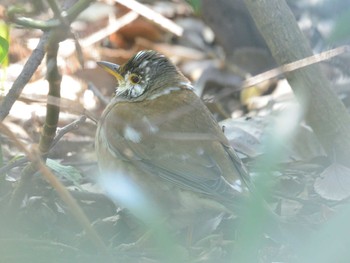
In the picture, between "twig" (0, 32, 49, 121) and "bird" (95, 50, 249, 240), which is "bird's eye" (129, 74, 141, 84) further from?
"twig" (0, 32, 49, 121)

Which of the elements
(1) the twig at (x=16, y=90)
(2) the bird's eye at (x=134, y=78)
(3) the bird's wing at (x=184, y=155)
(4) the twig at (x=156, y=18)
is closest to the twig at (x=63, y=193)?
(1) the twig at (x=16, y=90)

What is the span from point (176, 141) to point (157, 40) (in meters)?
4.36

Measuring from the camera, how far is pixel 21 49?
823cm

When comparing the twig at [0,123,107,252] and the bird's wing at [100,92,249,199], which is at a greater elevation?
the bird's wing at [100,92,249,199]

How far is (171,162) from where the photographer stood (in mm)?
4906

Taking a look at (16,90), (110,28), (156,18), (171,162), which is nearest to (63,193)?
(16,90)

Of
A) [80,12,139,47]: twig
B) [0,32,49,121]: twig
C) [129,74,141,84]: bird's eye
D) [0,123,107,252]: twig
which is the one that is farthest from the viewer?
[80,12,139,47]: twig

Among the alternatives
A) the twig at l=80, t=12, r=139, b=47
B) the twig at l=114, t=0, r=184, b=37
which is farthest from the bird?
the twig at l=80, t=12, r=139, b=47

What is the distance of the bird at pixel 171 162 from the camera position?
4.80 meters

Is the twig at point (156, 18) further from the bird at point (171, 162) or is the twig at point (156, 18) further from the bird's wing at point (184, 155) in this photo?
the bird's wing at point (184, 155)

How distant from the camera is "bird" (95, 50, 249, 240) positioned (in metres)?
4.80

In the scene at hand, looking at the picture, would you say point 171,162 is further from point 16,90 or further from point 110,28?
point 110,28

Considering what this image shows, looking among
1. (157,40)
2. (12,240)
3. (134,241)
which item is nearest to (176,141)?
(134,241)

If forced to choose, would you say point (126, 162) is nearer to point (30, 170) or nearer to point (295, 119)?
point (30, 170)
